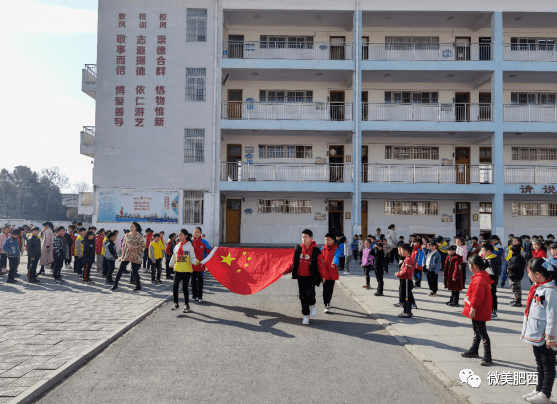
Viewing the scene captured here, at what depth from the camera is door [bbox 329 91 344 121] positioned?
2603 cm

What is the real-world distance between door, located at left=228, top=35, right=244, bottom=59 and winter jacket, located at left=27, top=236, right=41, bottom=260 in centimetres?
1753

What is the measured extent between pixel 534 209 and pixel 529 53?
9666 mm

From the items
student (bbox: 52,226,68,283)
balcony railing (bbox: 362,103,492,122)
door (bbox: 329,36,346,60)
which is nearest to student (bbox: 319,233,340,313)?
student (bbox: 52,226,68,283)

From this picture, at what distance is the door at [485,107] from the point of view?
25594 millimetres

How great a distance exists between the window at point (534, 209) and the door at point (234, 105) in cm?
1862

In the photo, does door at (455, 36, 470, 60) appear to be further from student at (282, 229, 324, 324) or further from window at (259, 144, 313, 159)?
student at (282, 229, 324, 324)

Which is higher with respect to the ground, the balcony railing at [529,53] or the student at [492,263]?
the balcony railing at [529,53]

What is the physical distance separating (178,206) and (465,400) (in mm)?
21767

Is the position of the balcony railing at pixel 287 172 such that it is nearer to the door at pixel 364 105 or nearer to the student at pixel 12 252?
the door at pixel 364 105

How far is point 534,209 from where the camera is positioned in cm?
2631

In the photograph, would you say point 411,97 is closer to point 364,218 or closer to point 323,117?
point 323,117

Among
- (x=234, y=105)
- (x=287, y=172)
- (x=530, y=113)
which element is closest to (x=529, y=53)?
(x=530, y=113)

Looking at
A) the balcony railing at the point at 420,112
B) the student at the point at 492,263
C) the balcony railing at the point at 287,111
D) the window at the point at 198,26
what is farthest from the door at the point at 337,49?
the student at the point at 492,263

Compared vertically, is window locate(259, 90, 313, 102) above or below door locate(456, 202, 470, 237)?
above
